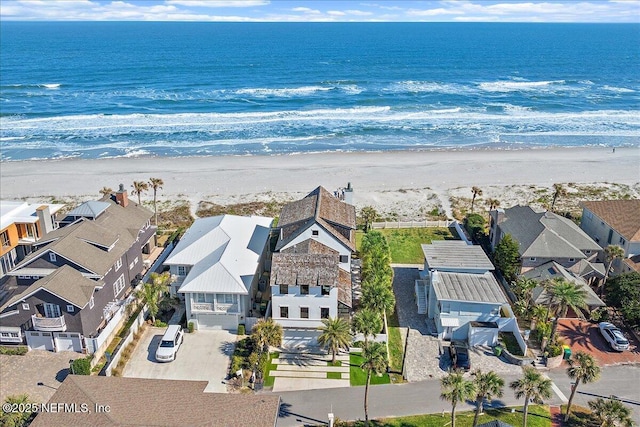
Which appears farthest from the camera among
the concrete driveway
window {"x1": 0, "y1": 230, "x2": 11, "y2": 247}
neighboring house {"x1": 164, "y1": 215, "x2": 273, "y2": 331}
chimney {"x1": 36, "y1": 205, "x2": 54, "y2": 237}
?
chimney {"x1": 36, "y1": 205, "x2": 54, "y2": 237}

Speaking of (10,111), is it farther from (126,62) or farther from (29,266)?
(29,266)

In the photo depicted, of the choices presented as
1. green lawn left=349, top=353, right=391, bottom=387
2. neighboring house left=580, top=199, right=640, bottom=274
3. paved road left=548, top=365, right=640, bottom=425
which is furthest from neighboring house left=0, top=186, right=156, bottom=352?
neighboring house left=580, top=199, right=640, bottom=274

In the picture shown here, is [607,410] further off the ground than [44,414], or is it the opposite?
[44,414]

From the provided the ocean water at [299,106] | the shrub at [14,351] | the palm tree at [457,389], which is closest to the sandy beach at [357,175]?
the ocean water at [299,106]

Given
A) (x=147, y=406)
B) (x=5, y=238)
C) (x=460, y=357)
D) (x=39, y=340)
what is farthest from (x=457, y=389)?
(x=5, y=238)

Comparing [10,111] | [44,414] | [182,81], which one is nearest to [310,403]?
[44,414]

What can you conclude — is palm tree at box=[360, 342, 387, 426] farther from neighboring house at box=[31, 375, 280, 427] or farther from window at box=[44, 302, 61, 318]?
window at box=[44, 302, 61, 318]
